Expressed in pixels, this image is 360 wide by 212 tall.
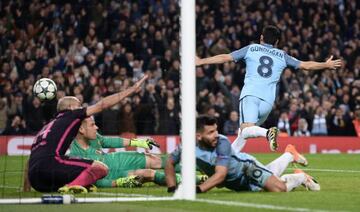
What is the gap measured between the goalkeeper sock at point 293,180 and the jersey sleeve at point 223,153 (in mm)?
986

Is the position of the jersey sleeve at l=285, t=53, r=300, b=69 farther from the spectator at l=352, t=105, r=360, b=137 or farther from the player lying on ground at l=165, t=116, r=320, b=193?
the spectator at l=352, t=105, r=360, b=137

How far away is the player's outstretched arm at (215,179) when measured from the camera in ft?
37.0

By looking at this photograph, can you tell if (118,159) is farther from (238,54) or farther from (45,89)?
(238,54)

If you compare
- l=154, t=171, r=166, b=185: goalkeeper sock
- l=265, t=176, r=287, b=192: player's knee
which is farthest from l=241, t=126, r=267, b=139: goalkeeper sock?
l=265, t=176, r=287, b=192: player's knee

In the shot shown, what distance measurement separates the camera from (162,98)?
74.5 feet

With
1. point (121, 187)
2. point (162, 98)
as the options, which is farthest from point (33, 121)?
point (121, 187)

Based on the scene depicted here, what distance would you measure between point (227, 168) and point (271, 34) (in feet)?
12.9

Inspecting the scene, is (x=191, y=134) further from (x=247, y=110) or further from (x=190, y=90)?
(x=247, y=110)

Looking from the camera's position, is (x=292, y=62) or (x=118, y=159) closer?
Answer: (x=118, y=159)

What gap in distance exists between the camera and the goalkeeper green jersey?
13305mm

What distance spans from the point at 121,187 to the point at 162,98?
385 inches

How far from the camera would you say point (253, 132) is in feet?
47.1

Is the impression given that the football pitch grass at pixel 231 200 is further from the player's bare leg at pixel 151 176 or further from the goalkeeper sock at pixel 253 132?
the goalkeeper sock at pixel 253 132

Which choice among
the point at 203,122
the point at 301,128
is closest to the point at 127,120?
the point at 301,128
